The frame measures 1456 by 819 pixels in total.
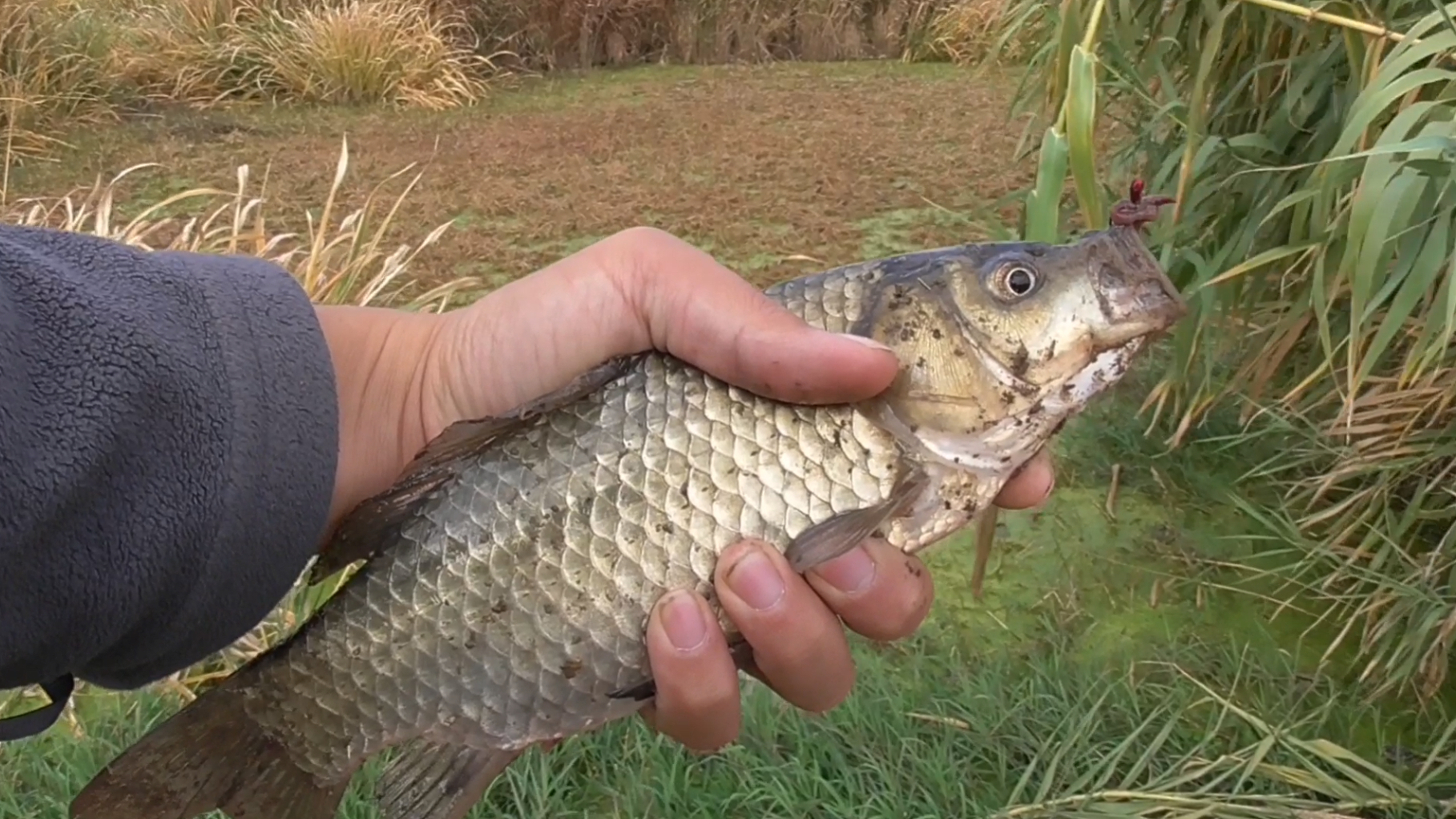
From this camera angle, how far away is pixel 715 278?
4.40 ft

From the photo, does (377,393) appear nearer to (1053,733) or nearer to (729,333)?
(729,333)

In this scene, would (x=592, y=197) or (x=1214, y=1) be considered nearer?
(x=1214, y=1)

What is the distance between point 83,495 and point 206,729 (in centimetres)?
30

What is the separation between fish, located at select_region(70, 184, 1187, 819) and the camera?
1.14 meters

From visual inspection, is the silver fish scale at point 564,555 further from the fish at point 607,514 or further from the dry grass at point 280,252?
the dry grass at point 280,252

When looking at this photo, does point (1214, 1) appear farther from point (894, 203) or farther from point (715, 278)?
point (894, 203)

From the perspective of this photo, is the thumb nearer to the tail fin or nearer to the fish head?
the fish head

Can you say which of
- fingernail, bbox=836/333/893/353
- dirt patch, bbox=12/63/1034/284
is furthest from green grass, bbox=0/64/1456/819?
dirt patch, bbox=12/63/1034/284

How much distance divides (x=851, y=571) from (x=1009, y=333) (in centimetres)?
31

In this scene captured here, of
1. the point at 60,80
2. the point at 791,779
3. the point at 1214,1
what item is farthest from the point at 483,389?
the point at 60,80

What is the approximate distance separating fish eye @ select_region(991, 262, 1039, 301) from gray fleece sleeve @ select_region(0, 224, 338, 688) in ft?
2.27

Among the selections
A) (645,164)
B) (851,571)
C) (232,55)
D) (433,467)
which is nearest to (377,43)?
(232,55)

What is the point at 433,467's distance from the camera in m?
1.22

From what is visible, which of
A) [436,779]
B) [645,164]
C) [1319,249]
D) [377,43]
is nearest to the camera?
[436,779]
